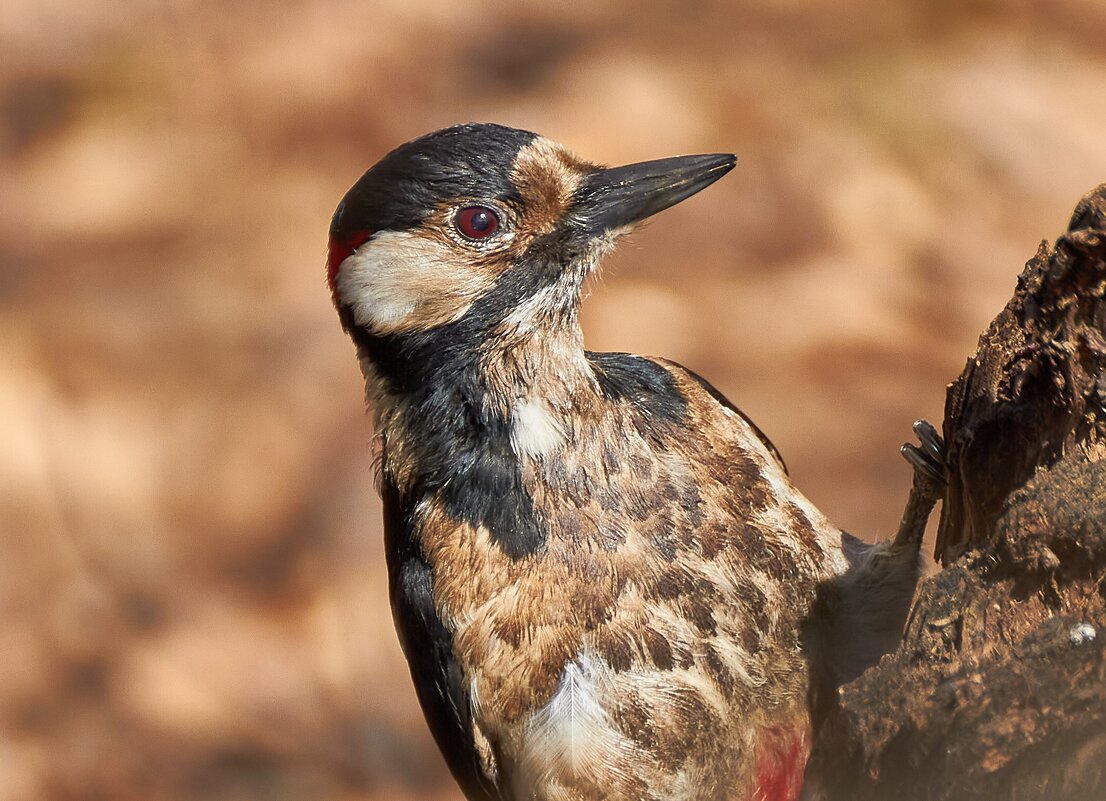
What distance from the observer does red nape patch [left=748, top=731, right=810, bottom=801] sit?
2365 millimetres

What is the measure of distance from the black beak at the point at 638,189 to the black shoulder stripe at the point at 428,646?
641 mm

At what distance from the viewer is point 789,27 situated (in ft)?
15.9

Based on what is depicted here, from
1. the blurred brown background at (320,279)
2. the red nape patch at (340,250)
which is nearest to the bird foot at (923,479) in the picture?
the red nape patch at (340,250)

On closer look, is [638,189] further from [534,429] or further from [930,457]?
[930,457]

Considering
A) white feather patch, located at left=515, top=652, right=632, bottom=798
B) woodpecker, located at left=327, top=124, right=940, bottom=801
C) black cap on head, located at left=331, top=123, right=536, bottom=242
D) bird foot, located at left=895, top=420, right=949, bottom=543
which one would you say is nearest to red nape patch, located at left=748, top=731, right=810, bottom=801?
woodpecker, located at left=327, top=124, right=940, bottom=801

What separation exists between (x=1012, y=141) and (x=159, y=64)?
2991 millimetres

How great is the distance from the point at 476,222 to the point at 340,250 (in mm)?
289

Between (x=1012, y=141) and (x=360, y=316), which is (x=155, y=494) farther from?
(x=1012, y=141)

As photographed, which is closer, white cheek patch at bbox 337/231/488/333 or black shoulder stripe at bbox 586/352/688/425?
white cheek patch at bbox 337/231/488/333

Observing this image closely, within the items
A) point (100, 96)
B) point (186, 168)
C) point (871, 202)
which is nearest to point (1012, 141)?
point (871, 202)

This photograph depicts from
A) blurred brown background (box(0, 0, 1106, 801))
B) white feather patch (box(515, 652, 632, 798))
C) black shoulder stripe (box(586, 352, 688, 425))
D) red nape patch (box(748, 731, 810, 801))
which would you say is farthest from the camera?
blurred brown background (box(0, 0, 1106, 801))

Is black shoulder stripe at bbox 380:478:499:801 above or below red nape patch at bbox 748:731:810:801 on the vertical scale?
above

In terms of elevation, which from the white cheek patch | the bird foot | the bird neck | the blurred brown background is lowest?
the bird foot

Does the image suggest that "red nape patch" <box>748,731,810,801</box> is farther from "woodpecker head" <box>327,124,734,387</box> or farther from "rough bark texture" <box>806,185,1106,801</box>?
"woodpecker head" <box>327,124,734,387</box>
